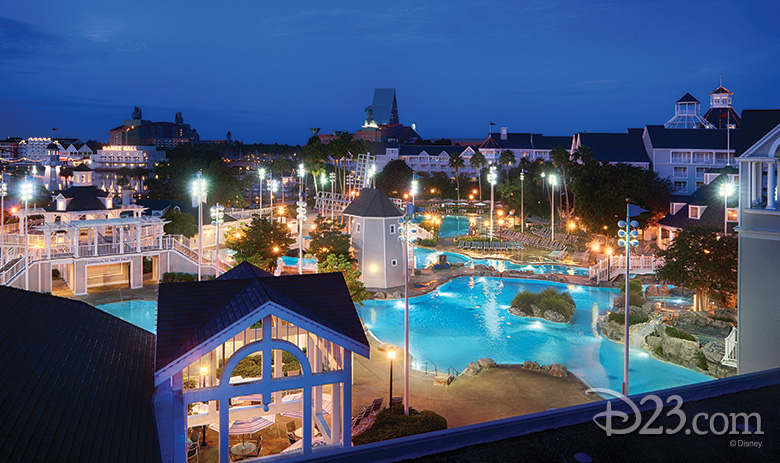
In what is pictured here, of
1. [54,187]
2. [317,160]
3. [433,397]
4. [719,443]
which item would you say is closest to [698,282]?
[433,397]

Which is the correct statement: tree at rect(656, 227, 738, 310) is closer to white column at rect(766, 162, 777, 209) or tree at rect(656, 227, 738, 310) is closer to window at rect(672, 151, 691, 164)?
white column at rect(766, 162, 777, 209)

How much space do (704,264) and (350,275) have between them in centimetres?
1843

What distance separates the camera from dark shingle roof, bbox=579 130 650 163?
243 feet

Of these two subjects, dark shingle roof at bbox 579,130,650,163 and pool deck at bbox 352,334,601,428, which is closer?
pool deck at bbox 352,334,601,428

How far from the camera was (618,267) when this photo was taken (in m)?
40.6

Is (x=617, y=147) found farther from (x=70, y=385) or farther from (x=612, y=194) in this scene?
(x=70, y=385)

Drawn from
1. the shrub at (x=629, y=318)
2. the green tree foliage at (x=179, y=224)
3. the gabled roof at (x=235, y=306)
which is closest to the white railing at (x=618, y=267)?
the shrub at (x=629, y=318)

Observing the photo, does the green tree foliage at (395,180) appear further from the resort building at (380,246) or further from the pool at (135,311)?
the pool at (135,311)

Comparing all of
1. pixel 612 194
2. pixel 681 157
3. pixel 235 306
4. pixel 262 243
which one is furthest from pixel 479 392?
pixel 681 157

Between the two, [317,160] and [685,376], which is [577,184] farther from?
[685,376]

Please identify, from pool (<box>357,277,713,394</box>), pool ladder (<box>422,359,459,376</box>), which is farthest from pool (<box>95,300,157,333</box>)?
pool ladder (<box>422,359,459,376</box>)

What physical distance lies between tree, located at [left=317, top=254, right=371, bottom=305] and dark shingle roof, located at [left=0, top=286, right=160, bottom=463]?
16.4 meters

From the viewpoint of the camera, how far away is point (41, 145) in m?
192

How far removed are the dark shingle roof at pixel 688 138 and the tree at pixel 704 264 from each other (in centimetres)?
4552
